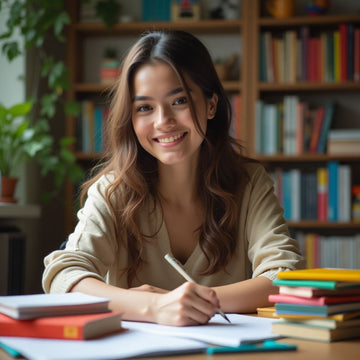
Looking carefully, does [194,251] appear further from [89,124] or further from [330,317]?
[89,124]

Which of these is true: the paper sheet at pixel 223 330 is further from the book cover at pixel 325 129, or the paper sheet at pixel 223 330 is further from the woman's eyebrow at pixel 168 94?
the book cover at pixel 325 129

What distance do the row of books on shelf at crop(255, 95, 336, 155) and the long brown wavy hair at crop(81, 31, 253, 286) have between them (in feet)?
5.74

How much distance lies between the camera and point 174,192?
1.82 metres

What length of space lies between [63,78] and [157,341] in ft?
8.51

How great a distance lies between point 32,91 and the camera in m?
3.47

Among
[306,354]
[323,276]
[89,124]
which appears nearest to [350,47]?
[89,124]

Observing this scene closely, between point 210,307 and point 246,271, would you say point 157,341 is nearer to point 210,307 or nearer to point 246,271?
point 210,307

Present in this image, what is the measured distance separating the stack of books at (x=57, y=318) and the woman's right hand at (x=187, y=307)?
112 millimetres

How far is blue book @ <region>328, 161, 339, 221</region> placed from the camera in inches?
138

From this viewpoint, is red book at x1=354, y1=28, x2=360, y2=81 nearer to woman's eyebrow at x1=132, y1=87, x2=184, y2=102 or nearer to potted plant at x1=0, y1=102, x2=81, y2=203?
potted plant at x1=0, y1=102, x2=81, y2=203

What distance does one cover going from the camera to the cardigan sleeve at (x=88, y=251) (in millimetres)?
1360

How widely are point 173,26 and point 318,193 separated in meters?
1.30

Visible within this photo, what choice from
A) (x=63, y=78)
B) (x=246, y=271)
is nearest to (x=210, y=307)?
(x=246, y=271)

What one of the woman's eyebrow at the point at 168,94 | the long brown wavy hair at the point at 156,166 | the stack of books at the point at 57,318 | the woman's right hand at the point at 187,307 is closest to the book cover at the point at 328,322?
the woman's right hand at the point at 187,307
